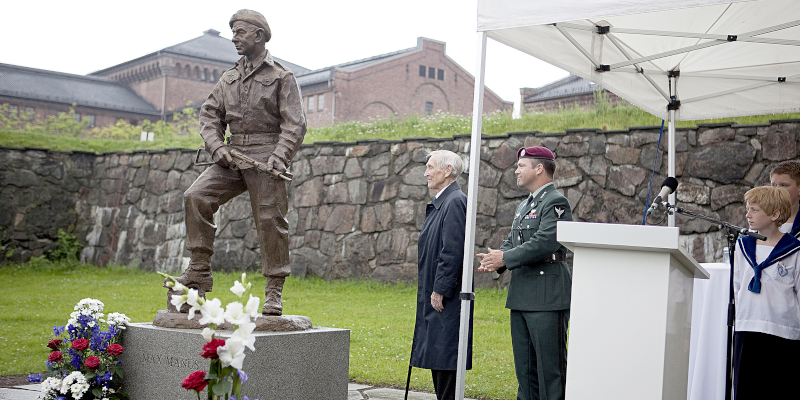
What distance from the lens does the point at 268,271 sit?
452 cm

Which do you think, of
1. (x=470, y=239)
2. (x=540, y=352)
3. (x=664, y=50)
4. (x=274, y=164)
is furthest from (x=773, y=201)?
(x=274, y=164)

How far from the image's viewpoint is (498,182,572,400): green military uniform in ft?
12.5

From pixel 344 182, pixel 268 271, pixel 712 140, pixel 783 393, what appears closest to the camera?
pixel 783 393

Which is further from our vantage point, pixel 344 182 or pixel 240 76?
pixel 344 182

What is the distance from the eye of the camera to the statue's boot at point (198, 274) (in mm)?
4465

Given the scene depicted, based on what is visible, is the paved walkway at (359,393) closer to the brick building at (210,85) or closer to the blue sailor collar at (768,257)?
the blue sailor collar at (768,257)

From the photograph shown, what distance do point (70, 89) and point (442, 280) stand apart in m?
41.3

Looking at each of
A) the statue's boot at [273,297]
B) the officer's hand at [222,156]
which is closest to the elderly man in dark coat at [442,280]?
the statue's boot at [273,297]

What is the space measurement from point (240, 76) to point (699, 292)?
3368 mm

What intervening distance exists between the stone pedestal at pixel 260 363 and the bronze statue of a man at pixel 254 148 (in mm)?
350

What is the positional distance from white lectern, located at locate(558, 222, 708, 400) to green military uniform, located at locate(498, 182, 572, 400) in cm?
118

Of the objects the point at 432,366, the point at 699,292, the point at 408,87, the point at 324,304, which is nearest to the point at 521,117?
the point at 324,304

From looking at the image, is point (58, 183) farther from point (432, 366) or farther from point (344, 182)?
point (432, 366)

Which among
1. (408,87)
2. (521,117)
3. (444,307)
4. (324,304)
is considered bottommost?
(324,304)
